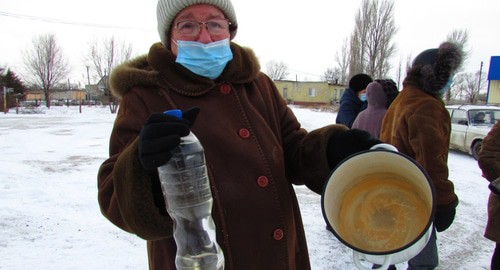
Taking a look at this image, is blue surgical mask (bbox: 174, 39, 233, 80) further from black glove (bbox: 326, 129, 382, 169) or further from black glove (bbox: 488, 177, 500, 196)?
black glove (bbox: 488, 177, 500, 196)

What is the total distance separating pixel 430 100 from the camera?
268cm

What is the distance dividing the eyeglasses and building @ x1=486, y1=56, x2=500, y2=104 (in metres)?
29.2

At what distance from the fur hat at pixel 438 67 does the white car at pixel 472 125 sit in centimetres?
815

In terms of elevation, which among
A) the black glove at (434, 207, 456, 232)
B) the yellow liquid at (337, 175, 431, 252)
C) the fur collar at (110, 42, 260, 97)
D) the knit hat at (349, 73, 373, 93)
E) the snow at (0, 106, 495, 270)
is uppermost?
the knit hat at (349, 73, 373, 93)

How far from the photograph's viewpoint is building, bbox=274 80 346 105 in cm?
5038

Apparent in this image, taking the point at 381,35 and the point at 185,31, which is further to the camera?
the point at 381,35

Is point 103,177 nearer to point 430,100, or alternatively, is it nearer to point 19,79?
point 430,100

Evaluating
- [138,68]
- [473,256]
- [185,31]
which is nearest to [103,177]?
[138,68]

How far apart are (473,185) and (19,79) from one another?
49536 mm

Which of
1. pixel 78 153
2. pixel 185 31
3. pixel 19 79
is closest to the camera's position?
pixel 185 31

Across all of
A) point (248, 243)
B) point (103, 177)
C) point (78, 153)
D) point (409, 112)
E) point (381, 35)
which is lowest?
point (78, 153)

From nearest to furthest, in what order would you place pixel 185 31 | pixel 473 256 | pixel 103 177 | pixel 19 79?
pixel 103 177 → pixel 185 31 → pixel 473 256 → pixel 19 79

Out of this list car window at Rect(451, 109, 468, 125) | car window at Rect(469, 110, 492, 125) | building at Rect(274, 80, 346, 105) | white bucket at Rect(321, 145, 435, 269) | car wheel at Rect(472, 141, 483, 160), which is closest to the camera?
white bucket at Rect(321, 145, 435, 269)

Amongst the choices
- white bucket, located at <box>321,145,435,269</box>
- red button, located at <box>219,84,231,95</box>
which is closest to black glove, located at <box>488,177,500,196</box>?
white bucket, located at <box>321,145,435,269</box>
